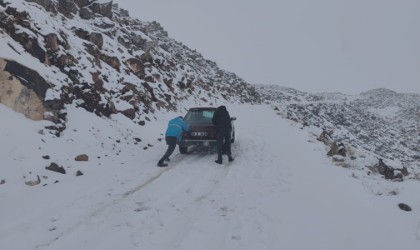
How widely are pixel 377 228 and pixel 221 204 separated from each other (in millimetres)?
2908

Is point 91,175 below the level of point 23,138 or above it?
below

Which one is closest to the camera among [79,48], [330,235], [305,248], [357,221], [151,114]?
[305,248]

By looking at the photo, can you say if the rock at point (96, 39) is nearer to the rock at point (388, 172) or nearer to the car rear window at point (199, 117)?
the car rear window at point (199, 117)

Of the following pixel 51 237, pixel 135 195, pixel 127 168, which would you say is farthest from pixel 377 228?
pixel 127 168

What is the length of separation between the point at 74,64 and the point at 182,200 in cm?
993

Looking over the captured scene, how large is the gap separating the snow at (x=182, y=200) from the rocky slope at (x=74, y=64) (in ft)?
2.85

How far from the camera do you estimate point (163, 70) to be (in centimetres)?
2964

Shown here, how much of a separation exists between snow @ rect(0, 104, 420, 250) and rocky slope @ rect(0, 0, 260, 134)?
0.87 m

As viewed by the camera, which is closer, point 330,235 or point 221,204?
point 330,235

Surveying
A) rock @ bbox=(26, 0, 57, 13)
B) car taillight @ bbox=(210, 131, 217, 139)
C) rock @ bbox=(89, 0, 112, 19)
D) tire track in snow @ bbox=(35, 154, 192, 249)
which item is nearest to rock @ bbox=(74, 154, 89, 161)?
tire track in snow @ bbox=(35, 154, 192, 249)

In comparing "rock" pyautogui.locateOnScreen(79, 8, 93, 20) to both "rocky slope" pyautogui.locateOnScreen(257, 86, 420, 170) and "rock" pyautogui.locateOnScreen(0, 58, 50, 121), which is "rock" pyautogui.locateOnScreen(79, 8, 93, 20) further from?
"rocky slope" pyautogui.locateOnScreen(257, 86, 420, 170)

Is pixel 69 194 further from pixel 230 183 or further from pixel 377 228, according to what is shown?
pixel 377 228

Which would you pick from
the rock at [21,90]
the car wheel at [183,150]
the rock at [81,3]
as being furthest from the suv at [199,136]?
the rock at [81,3]

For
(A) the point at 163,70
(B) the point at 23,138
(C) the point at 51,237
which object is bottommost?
(C) the point at 51,237
